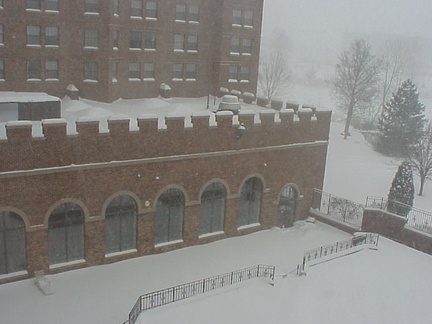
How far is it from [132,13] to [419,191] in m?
25.3

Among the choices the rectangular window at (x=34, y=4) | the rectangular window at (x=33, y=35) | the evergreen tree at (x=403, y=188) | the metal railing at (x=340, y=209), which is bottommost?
the metal railing at (x=340, y=209)

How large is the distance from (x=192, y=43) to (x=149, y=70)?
3396 mm

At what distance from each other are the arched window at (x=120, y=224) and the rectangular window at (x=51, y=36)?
12396 millimetres

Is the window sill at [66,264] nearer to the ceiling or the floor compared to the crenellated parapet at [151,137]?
nearer to the floor

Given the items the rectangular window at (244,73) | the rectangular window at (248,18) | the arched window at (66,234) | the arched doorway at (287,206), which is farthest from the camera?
the rectangular window at (244,73)

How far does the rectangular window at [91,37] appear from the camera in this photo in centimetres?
2748

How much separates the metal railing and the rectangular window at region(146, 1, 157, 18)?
14.2 m

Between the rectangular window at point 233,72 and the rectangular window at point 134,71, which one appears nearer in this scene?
the rectangular window at point 134,71

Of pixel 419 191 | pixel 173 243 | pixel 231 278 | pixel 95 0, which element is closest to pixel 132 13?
pixel 95 0

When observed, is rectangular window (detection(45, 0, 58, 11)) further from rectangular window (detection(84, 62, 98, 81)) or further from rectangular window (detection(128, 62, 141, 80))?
rectangular window (detection(128, 62, 141, 80))

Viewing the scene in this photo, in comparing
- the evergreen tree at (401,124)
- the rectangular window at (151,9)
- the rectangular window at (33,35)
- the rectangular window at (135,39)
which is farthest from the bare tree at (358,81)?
the rectangular window at (33,35)

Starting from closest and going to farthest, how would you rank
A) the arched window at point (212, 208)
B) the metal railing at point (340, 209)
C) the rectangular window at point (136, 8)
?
the arched window at point (212, 208), the metal railing at point (340, 209), the rectangular window at point (136, 8)

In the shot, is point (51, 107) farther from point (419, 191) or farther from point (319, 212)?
point (419, 191)

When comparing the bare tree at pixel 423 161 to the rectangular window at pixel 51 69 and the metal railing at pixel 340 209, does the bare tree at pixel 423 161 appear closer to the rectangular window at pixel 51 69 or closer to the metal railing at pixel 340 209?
the metal railing at pixel 340 209
